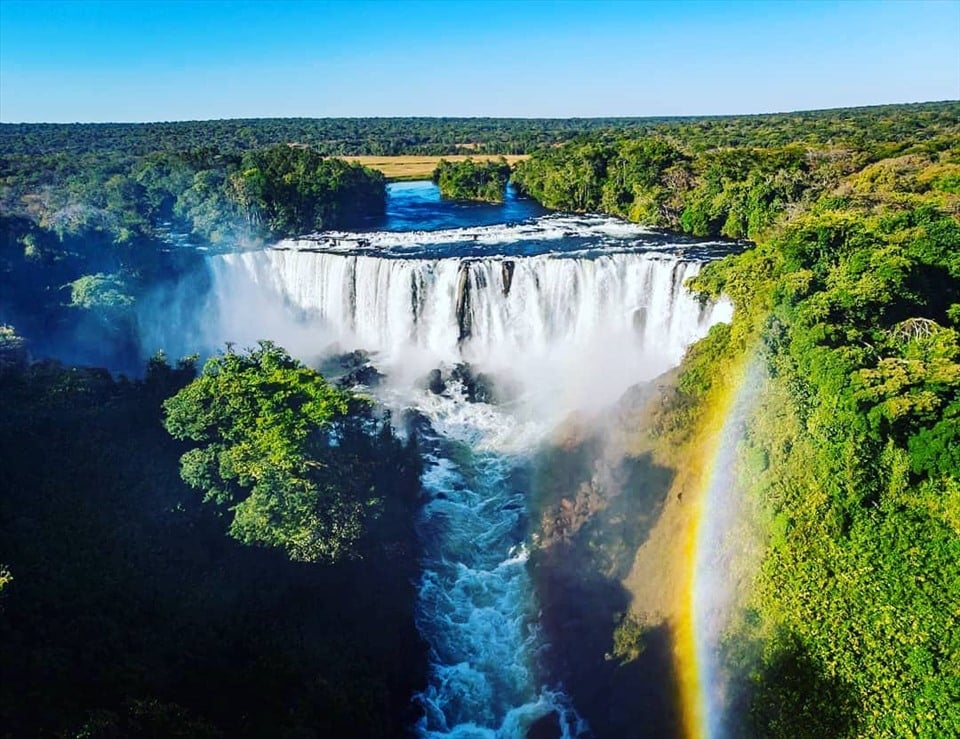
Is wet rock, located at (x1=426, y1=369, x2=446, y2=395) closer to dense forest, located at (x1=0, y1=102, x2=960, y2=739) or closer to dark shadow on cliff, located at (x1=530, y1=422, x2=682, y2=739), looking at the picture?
dense forest, located at (x1=0, y1=102, x2=960, y2=739)

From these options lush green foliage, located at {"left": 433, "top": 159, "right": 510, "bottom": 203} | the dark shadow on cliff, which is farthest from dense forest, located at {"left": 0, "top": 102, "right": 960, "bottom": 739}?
lush green foliage, located at {"left": 433, "top": 159, "right": 510, "bottom": 203}

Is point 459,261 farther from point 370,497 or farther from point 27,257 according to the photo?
point 27,257

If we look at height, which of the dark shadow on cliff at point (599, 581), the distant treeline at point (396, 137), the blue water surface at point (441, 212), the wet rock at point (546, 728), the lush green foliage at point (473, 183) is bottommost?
the wet rock at point (546, 728)

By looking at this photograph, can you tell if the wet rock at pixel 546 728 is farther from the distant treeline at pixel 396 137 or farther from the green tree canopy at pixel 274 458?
the distant treeline at pixel 396 137

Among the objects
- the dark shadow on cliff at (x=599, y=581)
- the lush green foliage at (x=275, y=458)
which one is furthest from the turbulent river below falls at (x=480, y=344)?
the lush green foliage at (x=275, y=458)

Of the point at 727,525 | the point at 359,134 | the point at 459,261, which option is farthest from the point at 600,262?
the point at 359,134

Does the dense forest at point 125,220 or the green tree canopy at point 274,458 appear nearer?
the green tree canopy at point 274,458
